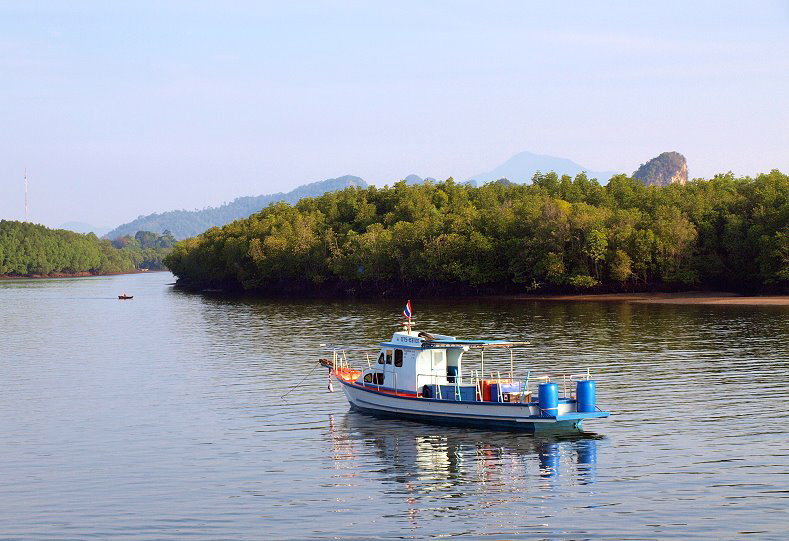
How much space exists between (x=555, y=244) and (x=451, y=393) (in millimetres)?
103865

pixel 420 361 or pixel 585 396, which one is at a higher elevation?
pixel 420 361

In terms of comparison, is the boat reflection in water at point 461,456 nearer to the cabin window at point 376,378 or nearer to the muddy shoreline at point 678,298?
the cabin window at point 376,378

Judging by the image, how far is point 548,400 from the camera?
41.6m

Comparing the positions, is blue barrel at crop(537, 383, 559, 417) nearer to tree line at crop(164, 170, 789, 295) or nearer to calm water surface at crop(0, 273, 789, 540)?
calm water surface at crop(0, 273, 789, 540)

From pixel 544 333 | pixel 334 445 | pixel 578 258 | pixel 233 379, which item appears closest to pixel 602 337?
pixel 544 333

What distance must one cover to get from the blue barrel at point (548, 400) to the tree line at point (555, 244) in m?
94.4

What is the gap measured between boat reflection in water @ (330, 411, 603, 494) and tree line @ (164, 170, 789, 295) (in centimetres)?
9516

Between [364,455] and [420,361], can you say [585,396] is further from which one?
[364,455]

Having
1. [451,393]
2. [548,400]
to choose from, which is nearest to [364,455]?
[451,393]

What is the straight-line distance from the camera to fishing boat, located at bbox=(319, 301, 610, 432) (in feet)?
138

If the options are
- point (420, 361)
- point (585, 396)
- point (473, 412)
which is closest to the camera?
point (585, 396)

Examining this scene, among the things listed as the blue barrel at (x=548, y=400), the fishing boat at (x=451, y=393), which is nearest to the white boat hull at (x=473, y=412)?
the fishing boat at (x=451, y=393)

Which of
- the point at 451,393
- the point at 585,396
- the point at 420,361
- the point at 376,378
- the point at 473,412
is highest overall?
the point at 420,361

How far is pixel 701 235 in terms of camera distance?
143 metres
